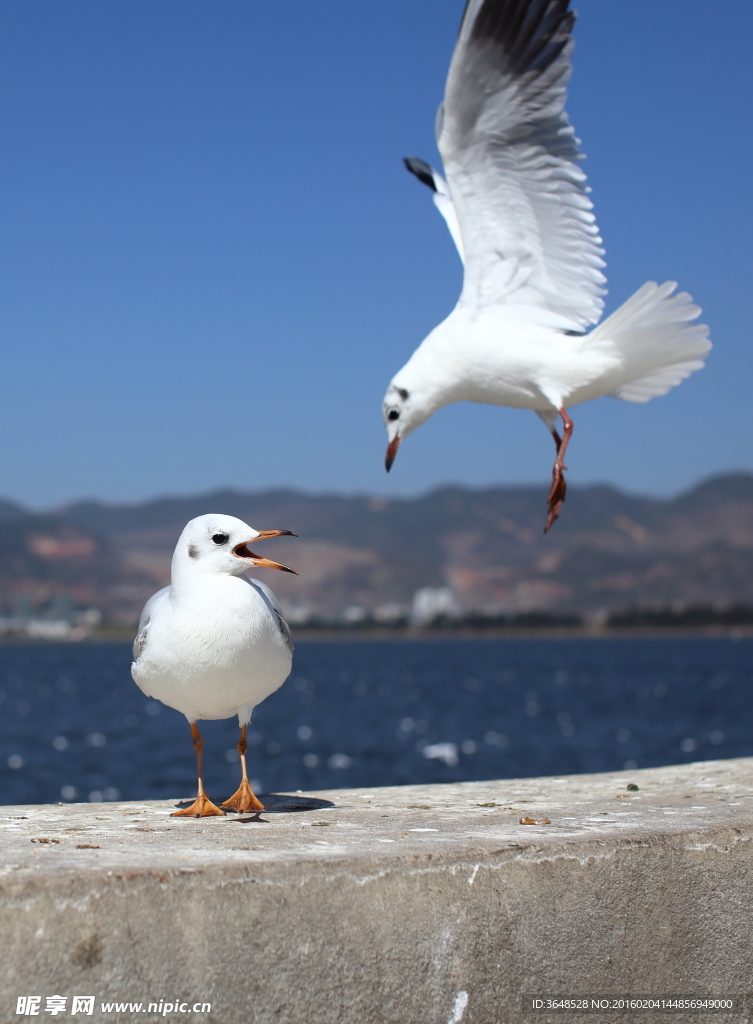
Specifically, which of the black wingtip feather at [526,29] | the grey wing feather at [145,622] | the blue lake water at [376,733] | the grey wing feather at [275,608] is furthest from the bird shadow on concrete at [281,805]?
the blue lake water at [376,733]

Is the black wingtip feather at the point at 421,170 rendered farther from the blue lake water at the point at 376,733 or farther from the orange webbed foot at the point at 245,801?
the blue lake water at the point at 376,733

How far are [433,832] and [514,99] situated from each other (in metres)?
4.04

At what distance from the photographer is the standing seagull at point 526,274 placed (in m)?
5.96

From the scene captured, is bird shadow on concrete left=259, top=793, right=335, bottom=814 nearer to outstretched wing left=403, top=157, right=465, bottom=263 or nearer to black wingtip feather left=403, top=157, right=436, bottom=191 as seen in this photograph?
outstretched wing left=403, top=157, right=465, bottom=263

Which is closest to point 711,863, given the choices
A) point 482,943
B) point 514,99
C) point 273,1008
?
point 482,943

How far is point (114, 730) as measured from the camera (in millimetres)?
52750

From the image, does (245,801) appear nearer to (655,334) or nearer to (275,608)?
(275,608)

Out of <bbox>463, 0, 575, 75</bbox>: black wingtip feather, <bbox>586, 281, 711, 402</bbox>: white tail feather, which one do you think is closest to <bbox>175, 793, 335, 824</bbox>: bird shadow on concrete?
<bbox>586, 281, 711, 402</bbox>: white tail feather

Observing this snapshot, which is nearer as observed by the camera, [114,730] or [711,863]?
[711,863]

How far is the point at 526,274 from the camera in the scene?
647cm

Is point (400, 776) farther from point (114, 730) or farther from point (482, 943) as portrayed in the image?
point (482, 943)

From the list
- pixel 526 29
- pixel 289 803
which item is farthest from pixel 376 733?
pixel 526 29

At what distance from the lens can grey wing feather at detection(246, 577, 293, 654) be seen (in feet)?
17.9

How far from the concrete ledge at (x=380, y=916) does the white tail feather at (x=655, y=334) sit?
2.65 m
